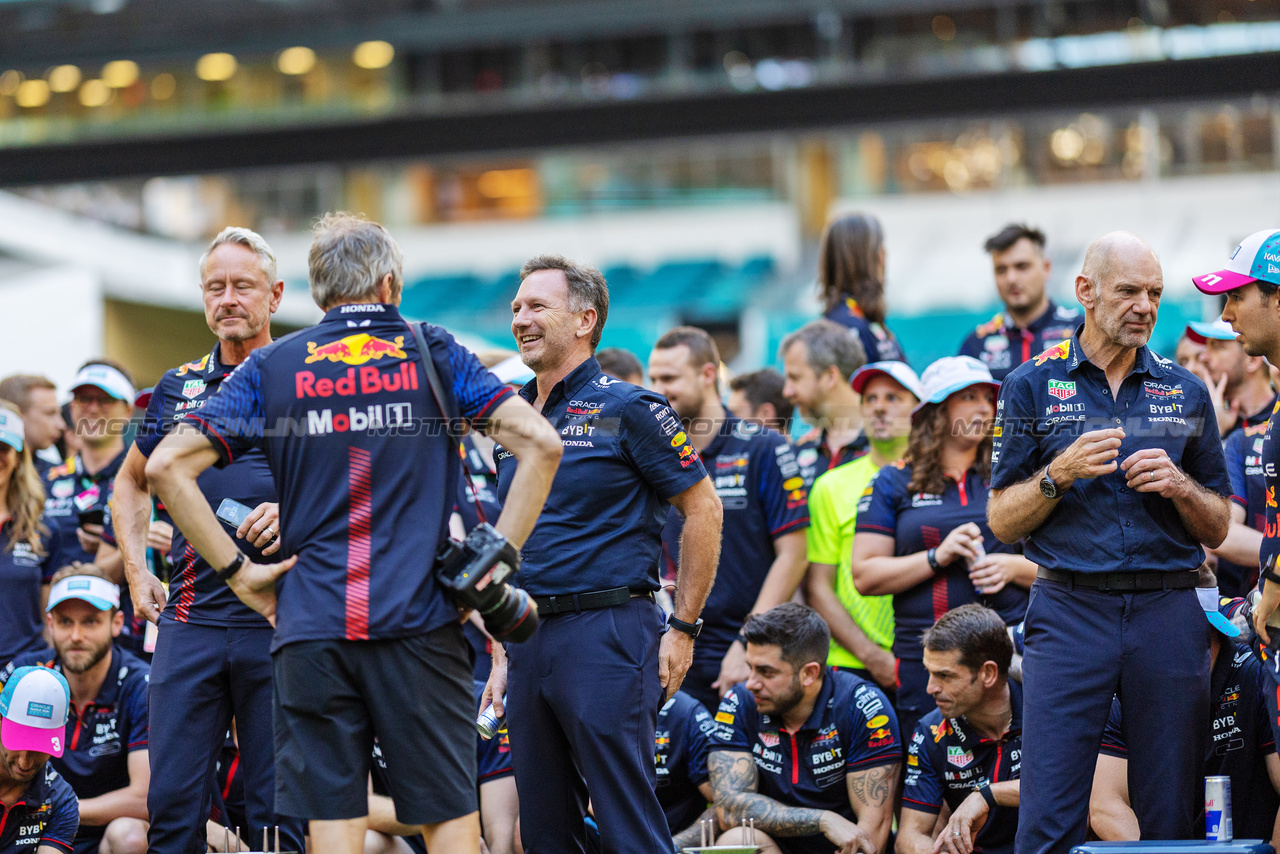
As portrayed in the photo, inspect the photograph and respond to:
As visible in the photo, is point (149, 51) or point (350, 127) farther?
point (149, 51)

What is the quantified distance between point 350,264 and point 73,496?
4.58 m

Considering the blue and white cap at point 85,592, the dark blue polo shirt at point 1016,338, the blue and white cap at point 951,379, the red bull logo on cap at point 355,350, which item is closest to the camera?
the red bull logo on cap at point 355,350

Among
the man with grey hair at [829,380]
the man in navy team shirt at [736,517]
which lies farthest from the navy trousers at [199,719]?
the man with grey hair at [829,380]

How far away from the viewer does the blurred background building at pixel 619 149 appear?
17.1 meters

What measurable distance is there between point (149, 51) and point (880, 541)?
20.7m

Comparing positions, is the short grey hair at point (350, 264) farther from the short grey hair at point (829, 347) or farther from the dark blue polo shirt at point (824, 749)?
the short grey hair at point (829, 347)

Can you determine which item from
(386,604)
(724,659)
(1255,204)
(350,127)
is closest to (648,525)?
(386,604)

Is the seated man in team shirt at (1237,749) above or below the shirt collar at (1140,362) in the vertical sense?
below

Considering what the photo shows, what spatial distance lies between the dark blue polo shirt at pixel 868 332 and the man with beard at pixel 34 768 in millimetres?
4552

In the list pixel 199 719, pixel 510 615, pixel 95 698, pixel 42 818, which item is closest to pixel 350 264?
pixel 510 615

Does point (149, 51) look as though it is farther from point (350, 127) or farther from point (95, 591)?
point (95, 591)

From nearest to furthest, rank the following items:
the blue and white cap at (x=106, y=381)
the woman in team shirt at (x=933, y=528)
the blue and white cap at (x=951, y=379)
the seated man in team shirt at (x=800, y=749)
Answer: the seated man in team shirt at (x=800, y=749), the woman in team shirt at (x=933, y=528), the blue and white cap at (x=951, y=379), the blue and white cap at (x=106, y=381)

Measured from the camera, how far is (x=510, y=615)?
3.77 m

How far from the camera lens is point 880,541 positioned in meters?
6.24
